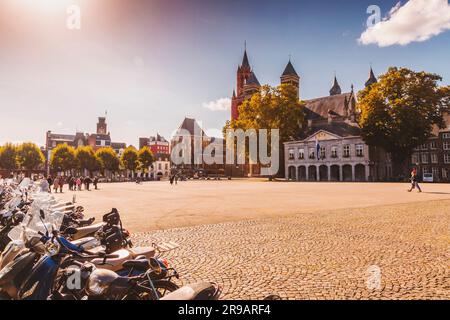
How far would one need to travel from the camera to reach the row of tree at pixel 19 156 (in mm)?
70000

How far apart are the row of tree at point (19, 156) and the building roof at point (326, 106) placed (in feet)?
215

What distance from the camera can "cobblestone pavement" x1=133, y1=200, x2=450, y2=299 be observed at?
15.9 feet

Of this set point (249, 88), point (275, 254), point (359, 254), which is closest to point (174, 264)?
point (275, 254)

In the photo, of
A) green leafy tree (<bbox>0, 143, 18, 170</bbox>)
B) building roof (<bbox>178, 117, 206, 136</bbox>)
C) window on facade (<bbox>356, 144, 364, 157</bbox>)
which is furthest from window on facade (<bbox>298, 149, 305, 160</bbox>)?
green leafy tree (<bbox>0, 143, 18, 170</bbox>)

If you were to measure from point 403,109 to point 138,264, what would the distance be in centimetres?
4864

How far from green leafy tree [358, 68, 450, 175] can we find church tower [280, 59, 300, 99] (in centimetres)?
4047

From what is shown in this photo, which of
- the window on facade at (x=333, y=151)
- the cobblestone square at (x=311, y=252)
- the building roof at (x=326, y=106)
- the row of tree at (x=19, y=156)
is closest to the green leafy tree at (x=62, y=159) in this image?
the row of tree at (x=19, y=156)

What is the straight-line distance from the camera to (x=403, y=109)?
4362 cm

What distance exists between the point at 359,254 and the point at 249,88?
8304 cm

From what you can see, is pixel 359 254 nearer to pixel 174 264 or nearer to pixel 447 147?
pixel 174 264

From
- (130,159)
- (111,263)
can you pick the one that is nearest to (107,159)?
(130,159)

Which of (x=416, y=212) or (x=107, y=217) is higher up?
(x=107, y=217)

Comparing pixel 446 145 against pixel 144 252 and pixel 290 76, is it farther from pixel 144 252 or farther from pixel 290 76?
pixel 144 252
